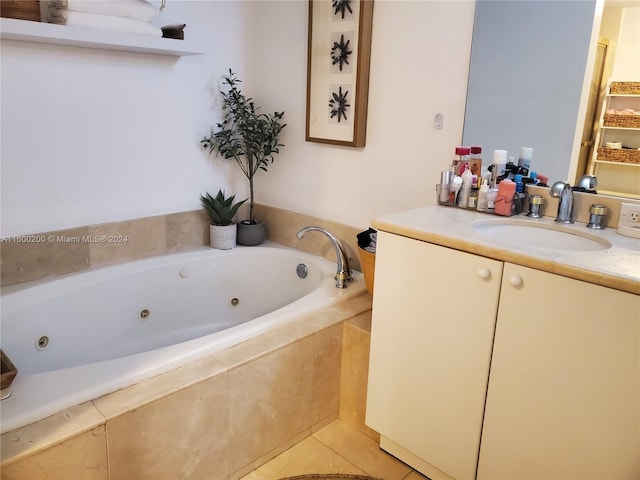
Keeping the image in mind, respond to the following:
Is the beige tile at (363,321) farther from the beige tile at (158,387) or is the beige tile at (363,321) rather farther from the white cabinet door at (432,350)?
the beige tile at (158,387)

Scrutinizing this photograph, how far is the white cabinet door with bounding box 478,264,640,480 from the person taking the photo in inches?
46.3

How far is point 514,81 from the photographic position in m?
1.78

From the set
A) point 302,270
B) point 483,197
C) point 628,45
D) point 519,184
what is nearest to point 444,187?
point 483,197

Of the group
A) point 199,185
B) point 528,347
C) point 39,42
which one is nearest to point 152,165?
point 199,185

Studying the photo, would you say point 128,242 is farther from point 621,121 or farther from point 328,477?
point 621,121

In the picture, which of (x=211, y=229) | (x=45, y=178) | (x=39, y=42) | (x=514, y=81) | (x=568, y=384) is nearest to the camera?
(x=568, y=384)

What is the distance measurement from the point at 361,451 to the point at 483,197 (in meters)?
1.02

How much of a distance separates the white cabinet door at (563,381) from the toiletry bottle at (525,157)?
60cm

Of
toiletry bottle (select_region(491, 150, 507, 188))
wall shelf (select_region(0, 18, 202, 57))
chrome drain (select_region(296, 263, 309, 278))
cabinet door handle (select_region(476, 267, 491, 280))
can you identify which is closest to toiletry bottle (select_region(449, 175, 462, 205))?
toiletry bottle (select_region(491, 150, 507, 188))

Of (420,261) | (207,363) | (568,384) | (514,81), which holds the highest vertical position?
(514,81)

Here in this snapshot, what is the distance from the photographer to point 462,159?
183 cm

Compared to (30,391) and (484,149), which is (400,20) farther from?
(30,391)

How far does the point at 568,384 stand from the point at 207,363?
101 centimetres

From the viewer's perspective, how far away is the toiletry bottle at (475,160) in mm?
1825
